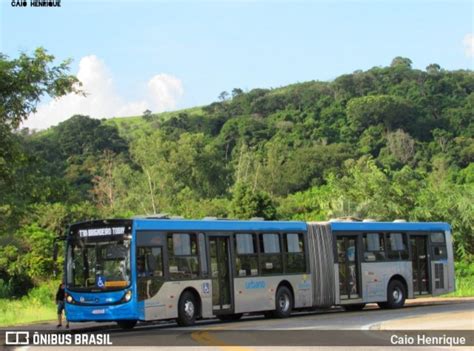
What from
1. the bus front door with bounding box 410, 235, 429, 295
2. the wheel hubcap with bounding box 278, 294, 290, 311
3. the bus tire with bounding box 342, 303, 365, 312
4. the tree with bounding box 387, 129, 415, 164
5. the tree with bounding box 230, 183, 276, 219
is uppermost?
the tree with bounding box 387, 129, 415, 164

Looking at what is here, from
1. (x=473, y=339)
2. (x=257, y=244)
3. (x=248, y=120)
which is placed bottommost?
(x=473, y=339)

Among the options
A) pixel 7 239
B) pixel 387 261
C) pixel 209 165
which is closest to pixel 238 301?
pixel 387 261

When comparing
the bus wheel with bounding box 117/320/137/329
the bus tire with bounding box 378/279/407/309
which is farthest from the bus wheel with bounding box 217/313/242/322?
the bus tire with bounding box 378/279/407/309

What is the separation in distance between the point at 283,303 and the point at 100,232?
7.14 m

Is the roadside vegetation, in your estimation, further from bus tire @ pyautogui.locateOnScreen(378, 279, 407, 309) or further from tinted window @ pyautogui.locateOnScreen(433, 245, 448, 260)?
bus tire @ pyautogui.locateOnScreen(378, 279, 407, 309)

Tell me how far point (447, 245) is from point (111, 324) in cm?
1406

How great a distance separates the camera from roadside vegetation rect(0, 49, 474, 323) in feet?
82.1

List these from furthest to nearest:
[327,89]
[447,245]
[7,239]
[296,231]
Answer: [327,89], [7,239], [447,245], [296,231]

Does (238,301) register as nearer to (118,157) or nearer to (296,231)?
(296,231)

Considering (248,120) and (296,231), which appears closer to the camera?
(296,231)

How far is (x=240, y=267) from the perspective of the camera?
2772 centimetres

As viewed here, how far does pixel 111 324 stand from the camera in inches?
1107

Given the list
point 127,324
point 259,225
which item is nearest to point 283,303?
point 259,225

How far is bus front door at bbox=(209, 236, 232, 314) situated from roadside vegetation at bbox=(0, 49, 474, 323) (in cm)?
415
